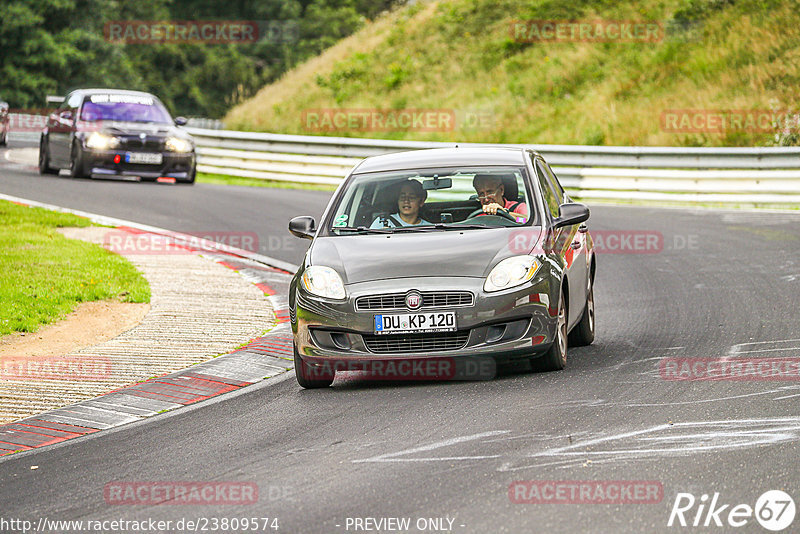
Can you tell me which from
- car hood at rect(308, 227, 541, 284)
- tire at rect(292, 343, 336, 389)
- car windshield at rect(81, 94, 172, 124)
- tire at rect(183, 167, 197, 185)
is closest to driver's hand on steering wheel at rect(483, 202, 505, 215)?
car hood at rect(308, 227, 541, 284)

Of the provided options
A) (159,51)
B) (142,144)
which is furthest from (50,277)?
(159,51)

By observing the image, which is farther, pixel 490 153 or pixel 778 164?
pixel 778 164

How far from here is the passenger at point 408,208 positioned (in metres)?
9.36

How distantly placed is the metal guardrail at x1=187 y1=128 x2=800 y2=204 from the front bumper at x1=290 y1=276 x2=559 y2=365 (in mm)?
10770

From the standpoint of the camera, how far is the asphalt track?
18.6 feet

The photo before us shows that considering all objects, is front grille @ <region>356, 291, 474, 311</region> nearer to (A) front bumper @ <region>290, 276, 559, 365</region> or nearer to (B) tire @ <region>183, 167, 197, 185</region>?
(A) front bumper @ <region>290, 276, 559, 365</region>

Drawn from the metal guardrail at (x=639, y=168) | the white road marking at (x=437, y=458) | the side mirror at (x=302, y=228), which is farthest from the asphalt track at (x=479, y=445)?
the metal guardrail at (x=639, y=168)

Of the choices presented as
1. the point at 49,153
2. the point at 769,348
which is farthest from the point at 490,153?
the point at 49,153

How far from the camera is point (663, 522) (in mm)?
5273

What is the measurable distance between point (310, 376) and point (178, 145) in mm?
15719

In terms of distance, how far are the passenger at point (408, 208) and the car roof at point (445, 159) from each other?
25 centimetres

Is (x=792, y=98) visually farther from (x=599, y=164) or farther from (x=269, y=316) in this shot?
(x=269, y=316)

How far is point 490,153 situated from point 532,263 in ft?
5.88

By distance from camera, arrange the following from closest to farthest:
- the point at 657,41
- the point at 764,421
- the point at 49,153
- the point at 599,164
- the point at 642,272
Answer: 1. the point at 764,421
2. the point at 642,272
3. the point at 599,164
4. the point at 49,153
5. the point at 657,41
